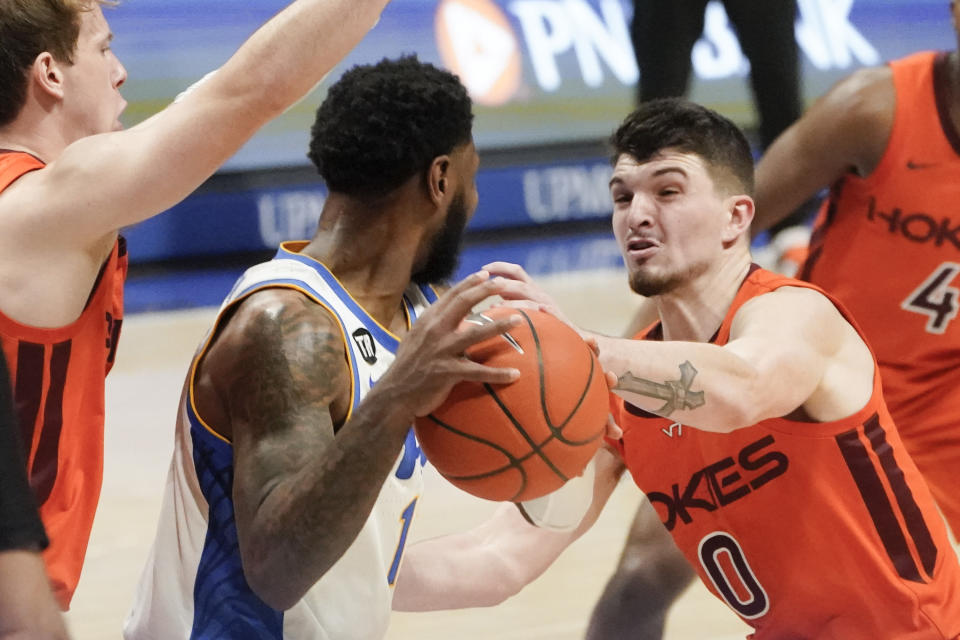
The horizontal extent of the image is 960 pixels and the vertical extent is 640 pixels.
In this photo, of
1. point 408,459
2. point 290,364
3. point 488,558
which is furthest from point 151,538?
point 290,364

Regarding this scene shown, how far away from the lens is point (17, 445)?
1.72m

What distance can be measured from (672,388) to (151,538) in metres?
3.01

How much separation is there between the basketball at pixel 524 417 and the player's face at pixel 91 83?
1103 millimetres

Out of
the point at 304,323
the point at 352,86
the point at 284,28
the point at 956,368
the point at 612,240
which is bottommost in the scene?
the point at 612,240

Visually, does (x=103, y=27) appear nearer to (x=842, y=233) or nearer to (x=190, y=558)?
(x=190, y=558)

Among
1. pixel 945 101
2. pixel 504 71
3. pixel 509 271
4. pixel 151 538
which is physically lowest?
pixel 504 71

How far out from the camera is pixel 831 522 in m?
3.04

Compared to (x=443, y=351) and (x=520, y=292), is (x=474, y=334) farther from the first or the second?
(x=520, y=292)

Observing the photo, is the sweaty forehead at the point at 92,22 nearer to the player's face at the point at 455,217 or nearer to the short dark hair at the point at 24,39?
the short dark hair at the point at 24,39

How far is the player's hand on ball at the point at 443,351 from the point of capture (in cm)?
231

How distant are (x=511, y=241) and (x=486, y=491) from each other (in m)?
6.98

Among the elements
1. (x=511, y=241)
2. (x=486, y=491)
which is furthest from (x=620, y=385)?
(x=511, y=241)

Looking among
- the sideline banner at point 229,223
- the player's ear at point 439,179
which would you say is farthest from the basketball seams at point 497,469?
the sideline banner at point 229,223

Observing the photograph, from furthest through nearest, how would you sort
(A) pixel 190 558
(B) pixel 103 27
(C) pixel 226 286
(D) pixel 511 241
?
(D) pixel 511 241 → (C) pixel 226 286 → (B) pixel 103 27 → (A) pixel 190 558
